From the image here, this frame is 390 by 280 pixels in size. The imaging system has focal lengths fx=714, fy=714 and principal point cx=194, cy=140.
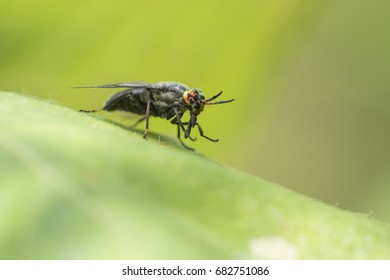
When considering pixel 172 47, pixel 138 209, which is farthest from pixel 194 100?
pixel 138 209

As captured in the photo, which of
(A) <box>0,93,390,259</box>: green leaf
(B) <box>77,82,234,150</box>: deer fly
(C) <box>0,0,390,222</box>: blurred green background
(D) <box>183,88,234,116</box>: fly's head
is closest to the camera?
(A) <box>0,93,390,259</box>: green leaf

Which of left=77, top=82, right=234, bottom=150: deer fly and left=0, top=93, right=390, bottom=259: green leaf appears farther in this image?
left=77, top=82, right=234, bottom=150: deer fly

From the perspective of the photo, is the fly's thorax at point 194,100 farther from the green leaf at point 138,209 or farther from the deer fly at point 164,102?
the green leaf at point 138,209

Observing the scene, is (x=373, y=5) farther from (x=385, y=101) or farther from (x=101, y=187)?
(x=101, y=187)

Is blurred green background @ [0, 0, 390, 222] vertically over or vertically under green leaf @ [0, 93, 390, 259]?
over

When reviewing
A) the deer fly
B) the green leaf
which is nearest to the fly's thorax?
the deer fly

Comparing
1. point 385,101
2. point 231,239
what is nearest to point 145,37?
point 231,239

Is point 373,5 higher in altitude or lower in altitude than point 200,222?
higher

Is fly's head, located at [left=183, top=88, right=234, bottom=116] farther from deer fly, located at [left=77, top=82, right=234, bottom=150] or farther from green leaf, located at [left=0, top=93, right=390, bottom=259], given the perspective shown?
green leaf, located at [left=0, top=93, right=390, bottom=259]
